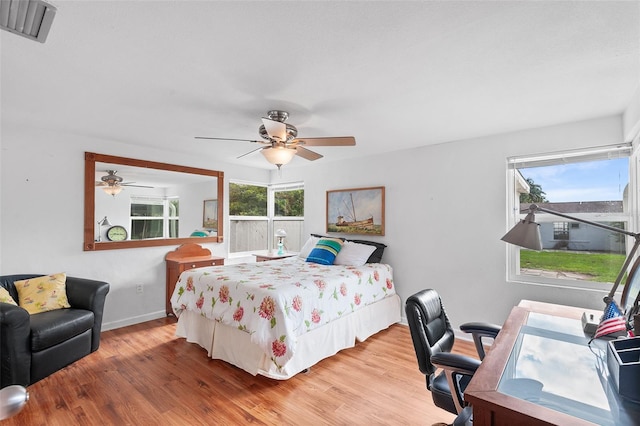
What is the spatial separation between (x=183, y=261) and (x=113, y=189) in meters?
1.19

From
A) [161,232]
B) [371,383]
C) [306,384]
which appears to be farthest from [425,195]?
[161,232]

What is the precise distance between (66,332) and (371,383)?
2539mm

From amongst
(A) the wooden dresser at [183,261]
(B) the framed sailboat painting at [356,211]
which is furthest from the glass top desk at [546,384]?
(A) the wooden dresser at [183,261]

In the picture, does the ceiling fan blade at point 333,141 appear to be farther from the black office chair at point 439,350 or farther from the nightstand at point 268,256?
the nightstand at point 268,256

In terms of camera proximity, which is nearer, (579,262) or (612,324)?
(612,324)

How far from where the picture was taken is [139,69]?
190 centimetres

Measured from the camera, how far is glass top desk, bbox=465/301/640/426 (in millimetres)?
969

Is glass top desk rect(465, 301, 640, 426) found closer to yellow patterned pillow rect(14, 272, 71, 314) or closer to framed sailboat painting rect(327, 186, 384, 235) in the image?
framed sailboat painting rect(327, 186, 384, 235)

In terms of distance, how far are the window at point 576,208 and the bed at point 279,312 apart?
161cm

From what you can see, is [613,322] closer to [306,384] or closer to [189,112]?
[306,384]

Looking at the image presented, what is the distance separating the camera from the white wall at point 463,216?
2.96 m

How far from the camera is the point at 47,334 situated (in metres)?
2.40

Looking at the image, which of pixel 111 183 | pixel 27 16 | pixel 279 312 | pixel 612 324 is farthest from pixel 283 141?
pixel 111 183

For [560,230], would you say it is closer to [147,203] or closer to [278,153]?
[278,153]
